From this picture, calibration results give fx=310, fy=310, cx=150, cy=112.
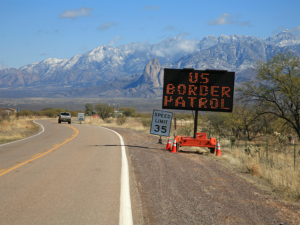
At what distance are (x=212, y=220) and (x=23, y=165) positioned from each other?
7.29m

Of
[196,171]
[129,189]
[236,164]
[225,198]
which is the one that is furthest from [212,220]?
[236,164]

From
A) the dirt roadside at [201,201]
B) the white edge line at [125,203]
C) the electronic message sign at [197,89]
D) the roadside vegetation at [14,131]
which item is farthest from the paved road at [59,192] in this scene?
the roadside vegetation at [14,131]

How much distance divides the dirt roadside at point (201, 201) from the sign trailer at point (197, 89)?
5917 millimetres

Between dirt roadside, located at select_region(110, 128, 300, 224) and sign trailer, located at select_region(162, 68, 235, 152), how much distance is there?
233 inches

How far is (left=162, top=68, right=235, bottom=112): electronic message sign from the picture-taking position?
49.3ft

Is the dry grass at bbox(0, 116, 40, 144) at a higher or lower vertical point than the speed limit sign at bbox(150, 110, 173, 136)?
lower

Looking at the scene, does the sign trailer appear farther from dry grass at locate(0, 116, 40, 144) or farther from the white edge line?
dry grass at locate(0, 116, 40, 144)

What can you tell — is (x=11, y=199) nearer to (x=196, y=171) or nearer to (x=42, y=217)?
(x=42, y=217)

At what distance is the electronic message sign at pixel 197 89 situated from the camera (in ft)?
49.3

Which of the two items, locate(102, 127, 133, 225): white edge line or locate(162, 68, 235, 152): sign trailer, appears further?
locate(162, 68, 235, 152): sign trailer

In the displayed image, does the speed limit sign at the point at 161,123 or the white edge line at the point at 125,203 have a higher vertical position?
the speed limit sign at the point at 161,123

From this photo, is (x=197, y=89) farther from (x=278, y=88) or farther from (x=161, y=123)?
(x=278, y=88)

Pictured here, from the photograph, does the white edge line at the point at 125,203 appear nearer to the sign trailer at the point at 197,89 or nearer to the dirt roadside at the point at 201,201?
the dirt roadside at the point at 201,201

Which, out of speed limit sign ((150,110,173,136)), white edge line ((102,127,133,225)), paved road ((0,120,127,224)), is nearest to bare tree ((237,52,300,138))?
speed limit sign ((150,110,173,136))
